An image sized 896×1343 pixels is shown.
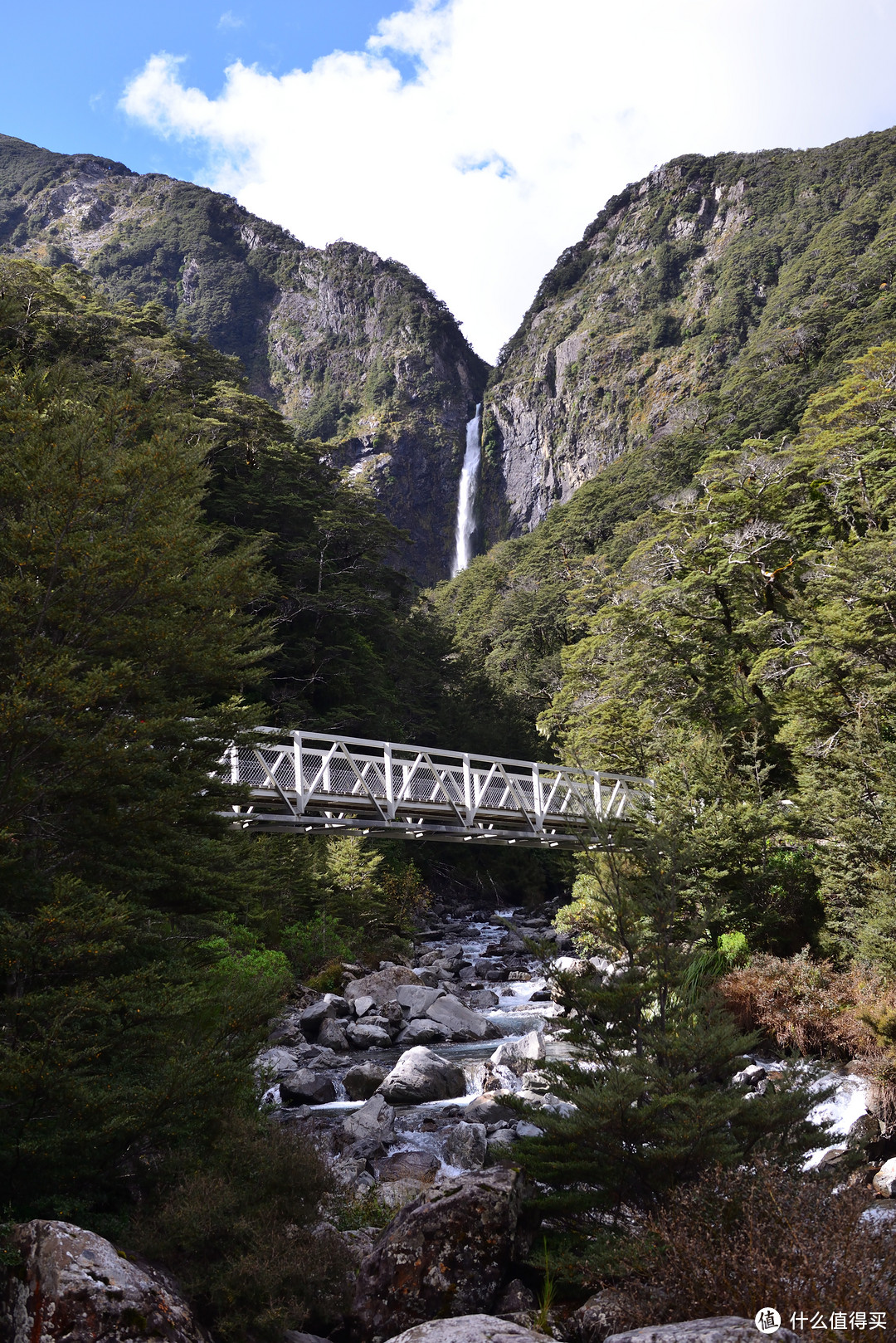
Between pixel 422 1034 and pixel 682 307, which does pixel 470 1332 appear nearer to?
pixel 422 1034

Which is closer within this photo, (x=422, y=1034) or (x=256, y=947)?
(x=422, y=1034)

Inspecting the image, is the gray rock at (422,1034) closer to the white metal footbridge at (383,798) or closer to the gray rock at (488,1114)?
the white metal footbridge at (383,798)

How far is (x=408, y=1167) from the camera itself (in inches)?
344

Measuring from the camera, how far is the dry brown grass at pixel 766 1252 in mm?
3736

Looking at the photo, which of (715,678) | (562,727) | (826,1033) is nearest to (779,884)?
(826,1033)

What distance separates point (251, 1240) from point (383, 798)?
30.3 feet

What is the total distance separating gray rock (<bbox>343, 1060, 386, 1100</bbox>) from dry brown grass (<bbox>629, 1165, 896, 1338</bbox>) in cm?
785

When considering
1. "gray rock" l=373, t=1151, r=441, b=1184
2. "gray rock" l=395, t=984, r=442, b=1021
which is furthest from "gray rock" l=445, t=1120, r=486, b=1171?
"gray rock" l=395, t=984, r=442, b=1021

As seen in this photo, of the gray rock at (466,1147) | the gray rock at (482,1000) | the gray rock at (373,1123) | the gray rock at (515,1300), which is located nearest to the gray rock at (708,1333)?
the gray rock at (515,1300)

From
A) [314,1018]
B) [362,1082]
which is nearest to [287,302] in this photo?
[314,1018]

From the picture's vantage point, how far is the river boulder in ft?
17.0

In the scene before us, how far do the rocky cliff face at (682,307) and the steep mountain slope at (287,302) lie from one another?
7.18m

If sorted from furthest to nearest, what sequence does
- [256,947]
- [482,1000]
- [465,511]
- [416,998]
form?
[465,511] → [482,1000] → [256,947] → [416,998]

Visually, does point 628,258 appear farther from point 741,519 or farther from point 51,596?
point 51,596
